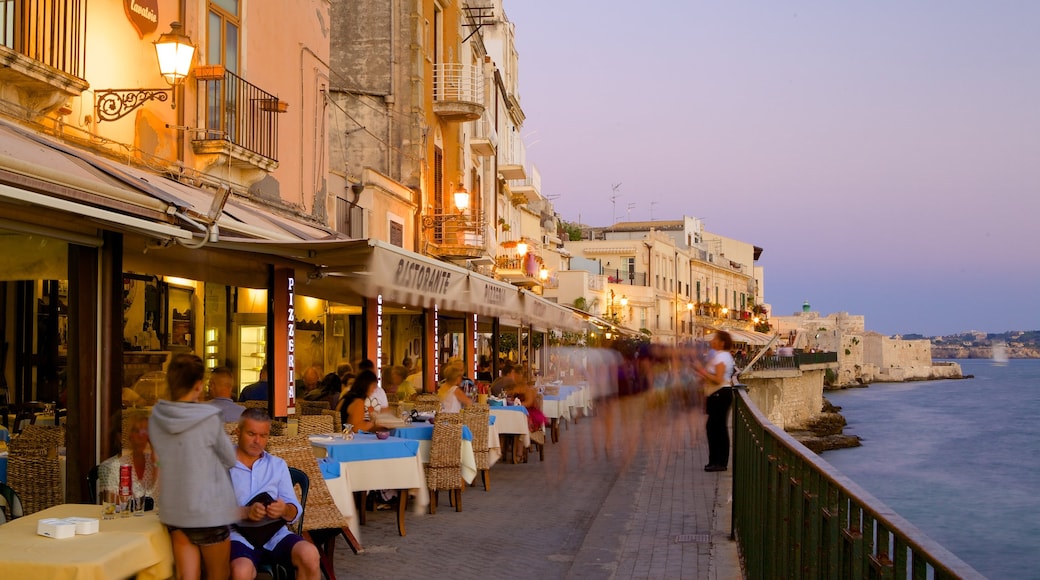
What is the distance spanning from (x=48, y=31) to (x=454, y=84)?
17971 mm

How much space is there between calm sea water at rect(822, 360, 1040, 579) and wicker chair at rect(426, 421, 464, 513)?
5.04 m

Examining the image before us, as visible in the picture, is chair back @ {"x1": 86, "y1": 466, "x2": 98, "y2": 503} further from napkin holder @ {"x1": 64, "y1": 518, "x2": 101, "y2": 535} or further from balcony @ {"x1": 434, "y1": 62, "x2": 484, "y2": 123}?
balcony @ {"x1": 434, "y1": 62, "x2": 484, "y2": 123}

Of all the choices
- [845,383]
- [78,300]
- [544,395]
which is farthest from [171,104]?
[845,383]

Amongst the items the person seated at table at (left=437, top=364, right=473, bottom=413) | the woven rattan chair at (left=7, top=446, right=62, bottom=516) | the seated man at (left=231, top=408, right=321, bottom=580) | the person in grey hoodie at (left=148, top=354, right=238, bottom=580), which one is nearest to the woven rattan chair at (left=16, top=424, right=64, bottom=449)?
the woven rattan chair at (left=7, top=446, right=62, bottom=516)

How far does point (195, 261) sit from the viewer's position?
10.6m

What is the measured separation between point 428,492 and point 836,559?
7.81m

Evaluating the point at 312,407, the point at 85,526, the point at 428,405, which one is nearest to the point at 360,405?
the point at 312,407

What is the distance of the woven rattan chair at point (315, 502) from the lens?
7.41 m

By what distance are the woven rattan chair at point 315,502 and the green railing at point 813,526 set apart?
2950 mm

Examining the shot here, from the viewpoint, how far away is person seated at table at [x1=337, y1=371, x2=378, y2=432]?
1077cm

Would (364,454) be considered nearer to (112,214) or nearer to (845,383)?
(112,214)

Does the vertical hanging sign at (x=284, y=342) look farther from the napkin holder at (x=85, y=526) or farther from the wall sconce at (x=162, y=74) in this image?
the napkin holder at (x=85, y=526)

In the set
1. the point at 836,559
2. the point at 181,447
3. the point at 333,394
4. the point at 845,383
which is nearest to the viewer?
the point at 836,559

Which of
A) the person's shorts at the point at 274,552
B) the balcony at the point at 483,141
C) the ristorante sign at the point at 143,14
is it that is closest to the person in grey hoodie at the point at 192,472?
the person's shorts at the point at 274,552
